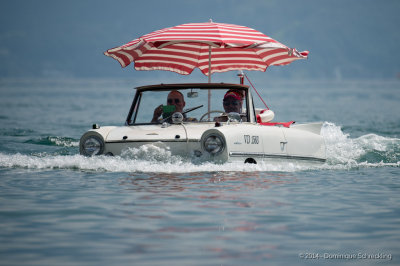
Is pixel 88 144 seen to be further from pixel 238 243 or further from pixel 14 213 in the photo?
pixel 238 243

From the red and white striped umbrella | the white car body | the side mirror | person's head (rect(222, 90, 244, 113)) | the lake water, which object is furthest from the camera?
the red and white striped umbrella

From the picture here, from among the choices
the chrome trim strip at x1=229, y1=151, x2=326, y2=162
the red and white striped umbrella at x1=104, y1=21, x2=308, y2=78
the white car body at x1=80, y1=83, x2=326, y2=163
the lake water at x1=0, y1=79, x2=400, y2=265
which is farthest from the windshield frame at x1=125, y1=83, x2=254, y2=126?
the lake water at x1=0, y1=79, x2=400, y2=265

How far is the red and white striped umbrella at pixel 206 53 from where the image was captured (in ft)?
37.6

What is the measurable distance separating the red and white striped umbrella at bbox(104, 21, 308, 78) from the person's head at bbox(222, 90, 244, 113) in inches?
38.3

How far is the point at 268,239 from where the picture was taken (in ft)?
19.2

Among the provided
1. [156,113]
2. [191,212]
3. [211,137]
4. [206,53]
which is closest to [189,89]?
[156,113]

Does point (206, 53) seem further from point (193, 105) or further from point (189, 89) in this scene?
point (193, 105)

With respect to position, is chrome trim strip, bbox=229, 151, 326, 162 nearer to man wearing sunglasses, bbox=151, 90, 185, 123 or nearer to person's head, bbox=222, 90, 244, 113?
person's head, bbox=222, 90, 244, 113

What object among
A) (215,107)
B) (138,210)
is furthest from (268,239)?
(215,107)

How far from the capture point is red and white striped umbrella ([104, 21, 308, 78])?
451 inches

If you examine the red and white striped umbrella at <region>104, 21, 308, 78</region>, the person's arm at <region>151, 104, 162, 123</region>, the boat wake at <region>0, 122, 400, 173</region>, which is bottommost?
the boat wake at <region>0, 122, 400, 173</region>

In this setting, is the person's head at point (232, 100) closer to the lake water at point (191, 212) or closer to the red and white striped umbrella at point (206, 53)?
the red and white striped umbrella at point (206, 53)

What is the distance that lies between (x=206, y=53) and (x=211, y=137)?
416cm

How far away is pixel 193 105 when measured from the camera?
34.5 feet
